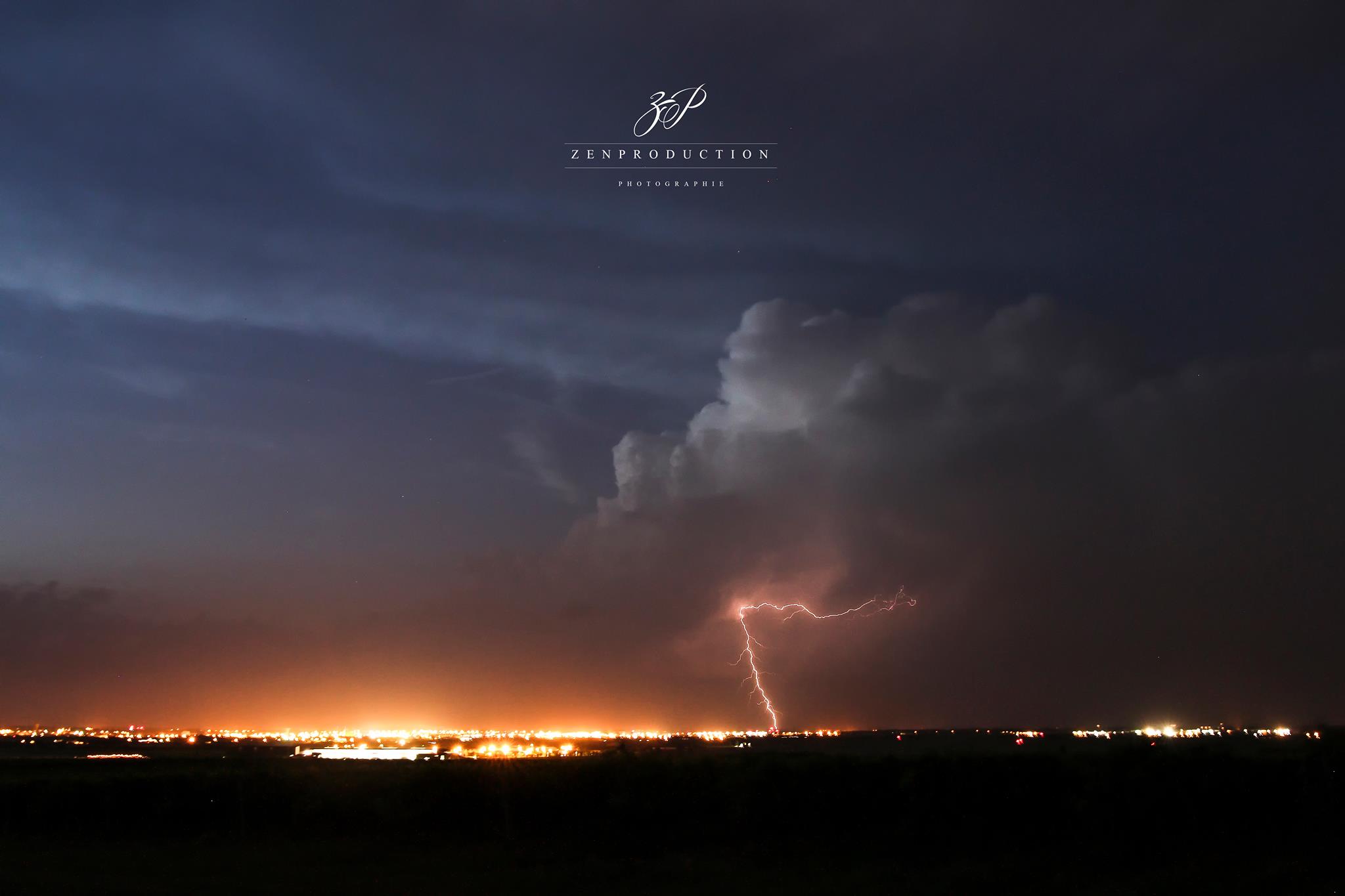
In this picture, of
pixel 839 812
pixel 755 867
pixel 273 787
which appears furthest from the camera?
pixel 273 787

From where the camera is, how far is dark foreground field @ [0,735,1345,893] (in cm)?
1995

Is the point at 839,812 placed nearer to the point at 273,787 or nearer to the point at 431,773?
the point at 431,773

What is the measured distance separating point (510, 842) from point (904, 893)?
33.0ft

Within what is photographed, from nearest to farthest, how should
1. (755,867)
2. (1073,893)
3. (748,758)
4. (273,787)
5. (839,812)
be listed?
(1073,893), (755,867), (839,812), (748,758), (273,787)

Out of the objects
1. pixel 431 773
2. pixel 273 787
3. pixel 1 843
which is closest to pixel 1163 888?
pixel 431 773

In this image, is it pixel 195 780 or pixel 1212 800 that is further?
pixel 195 780

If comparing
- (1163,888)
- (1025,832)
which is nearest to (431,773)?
(1025,832)

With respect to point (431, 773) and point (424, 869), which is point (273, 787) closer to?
point (431, 773)

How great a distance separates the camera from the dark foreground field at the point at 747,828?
1995 centimetres

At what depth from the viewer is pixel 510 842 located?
24.4 metres

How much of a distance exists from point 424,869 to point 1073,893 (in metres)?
13.1

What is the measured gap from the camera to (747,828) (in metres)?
23.9

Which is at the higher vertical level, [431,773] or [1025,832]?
[431,773]

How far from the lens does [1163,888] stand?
18.3m
